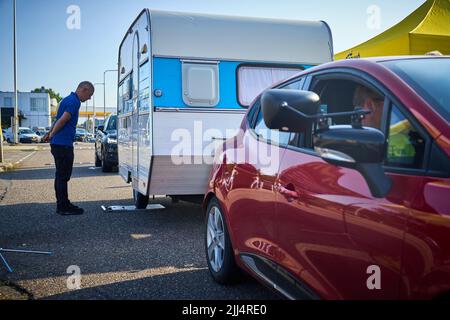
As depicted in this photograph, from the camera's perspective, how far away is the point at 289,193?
291 centimetres

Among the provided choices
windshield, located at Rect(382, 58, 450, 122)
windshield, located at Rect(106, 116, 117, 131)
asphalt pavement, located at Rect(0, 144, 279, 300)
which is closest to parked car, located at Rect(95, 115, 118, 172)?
windshield, located at Rect(106, 116, 117, 131)

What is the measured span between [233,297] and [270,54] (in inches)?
172

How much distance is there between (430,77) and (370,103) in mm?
335

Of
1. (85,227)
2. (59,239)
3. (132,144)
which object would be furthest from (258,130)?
(132,144)

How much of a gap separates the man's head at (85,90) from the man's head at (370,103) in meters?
5.94

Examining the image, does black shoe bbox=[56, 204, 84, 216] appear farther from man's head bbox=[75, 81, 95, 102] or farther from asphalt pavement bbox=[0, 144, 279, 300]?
man's head bbox=[75, 81, 95, 102]

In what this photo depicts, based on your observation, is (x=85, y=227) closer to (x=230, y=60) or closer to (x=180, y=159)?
(x=180, y=159)

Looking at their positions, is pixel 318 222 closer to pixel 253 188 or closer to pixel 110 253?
pixel 253 188

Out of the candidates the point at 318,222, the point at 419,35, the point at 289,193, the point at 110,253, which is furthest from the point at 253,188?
the point at 419,35

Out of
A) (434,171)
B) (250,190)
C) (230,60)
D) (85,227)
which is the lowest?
(85,227)

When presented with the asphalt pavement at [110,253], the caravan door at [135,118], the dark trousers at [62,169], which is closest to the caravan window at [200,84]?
the caravan door at [135,118]

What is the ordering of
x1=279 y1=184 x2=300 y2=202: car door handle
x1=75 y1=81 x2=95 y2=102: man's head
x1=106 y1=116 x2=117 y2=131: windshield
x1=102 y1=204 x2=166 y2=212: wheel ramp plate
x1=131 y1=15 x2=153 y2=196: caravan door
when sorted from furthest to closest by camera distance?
1. x1=106 y1=116 x2=117 y2=131: windshield
2. x1=102 y1=204 x2=166 y2=212: wheel ramp plate
3. x1=75 y1=81 x2=95 y2=102: man's head
4. x1=131 y1=15 x2=153 y2=196: caravan door
5. x1=279 y1=184 x2=300 y2=202: car door handle

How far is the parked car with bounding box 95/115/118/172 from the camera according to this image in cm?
1509

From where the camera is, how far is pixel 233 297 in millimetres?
3967
